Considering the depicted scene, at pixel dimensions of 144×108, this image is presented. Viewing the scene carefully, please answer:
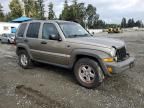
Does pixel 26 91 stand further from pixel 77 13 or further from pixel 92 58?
pixel 77 13

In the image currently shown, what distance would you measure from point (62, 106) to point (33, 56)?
3.64 metres

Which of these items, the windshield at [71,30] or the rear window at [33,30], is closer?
the windshield at [71,30]

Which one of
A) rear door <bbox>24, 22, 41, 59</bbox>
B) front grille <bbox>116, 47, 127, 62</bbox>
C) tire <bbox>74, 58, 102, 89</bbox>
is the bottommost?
tire <bbox>74, 58, 102, 89</bbox>

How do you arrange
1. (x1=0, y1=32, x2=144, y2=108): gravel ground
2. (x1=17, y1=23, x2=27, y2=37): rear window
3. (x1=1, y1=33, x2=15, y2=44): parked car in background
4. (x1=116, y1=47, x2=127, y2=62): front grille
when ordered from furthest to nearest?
1. (x1=1, y1=33, x2=15, y2=44): parked car in background
2. (x1=17, y1=23, x2=27, y2=37): rear window
3. (x1=116, y1=47, x2=127, y2=62): front grille
4. (x1=0, y1=32, x2=144, y2=108): gravel ground

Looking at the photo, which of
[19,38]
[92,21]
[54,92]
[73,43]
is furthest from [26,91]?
[92,21]

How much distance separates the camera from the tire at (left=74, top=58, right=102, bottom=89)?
19.7ft

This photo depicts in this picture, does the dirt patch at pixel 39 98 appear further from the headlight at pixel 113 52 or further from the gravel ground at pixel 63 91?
the headlight at pixel 113 52

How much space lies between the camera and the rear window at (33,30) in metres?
7.94

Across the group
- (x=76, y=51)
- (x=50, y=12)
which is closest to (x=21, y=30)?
(x=76, y=51)

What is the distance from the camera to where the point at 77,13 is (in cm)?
7475

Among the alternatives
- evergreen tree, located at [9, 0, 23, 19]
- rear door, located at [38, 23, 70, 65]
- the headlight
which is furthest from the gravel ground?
evergreen tree, located at [9, 0, 23, 19]

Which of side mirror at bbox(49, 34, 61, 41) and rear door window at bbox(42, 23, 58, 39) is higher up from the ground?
rear door window at bbox(42, 23, 58, 39)

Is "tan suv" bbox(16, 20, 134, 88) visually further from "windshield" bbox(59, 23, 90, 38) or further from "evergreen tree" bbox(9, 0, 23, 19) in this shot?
"evergreen tree" bbox(9, 0, 23, 19)

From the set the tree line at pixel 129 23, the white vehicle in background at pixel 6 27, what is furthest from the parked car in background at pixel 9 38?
the tree line at pixel 129 23
